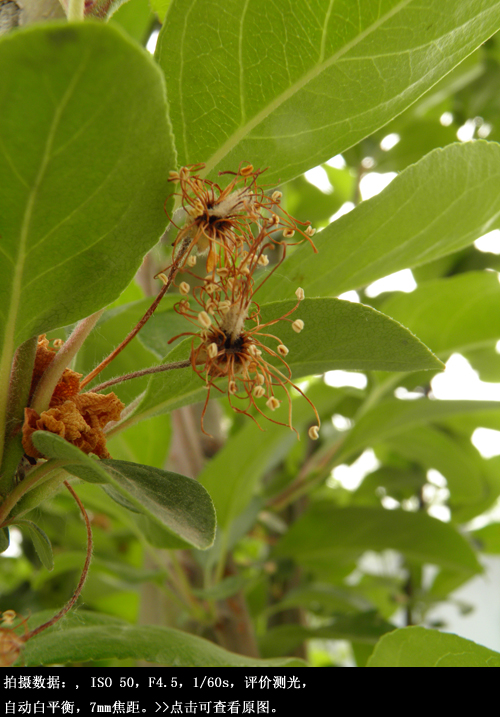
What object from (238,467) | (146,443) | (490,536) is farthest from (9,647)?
(490,536)

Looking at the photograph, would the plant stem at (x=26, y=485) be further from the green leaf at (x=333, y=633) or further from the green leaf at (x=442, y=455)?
the green leaf at (x=442, y=455)

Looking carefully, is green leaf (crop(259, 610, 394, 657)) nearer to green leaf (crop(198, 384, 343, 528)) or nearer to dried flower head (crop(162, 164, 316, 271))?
green leaf (crop(198, 384, 343, 528))

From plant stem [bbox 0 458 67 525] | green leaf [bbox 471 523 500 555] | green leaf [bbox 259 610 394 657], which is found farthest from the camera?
green leaf [bbox 471 523 500 555]

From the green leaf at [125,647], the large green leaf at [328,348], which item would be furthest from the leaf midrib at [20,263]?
the green leaf at [125,647]

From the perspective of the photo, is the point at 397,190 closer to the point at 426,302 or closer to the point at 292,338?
the point at 292,338

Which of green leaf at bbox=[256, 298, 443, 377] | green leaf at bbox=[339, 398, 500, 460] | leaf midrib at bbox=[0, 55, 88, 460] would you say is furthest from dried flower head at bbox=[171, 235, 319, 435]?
green leaf at bbox=[339, 398, 500, 460]

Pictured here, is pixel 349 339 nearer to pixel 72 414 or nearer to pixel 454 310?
pixel 72 414
